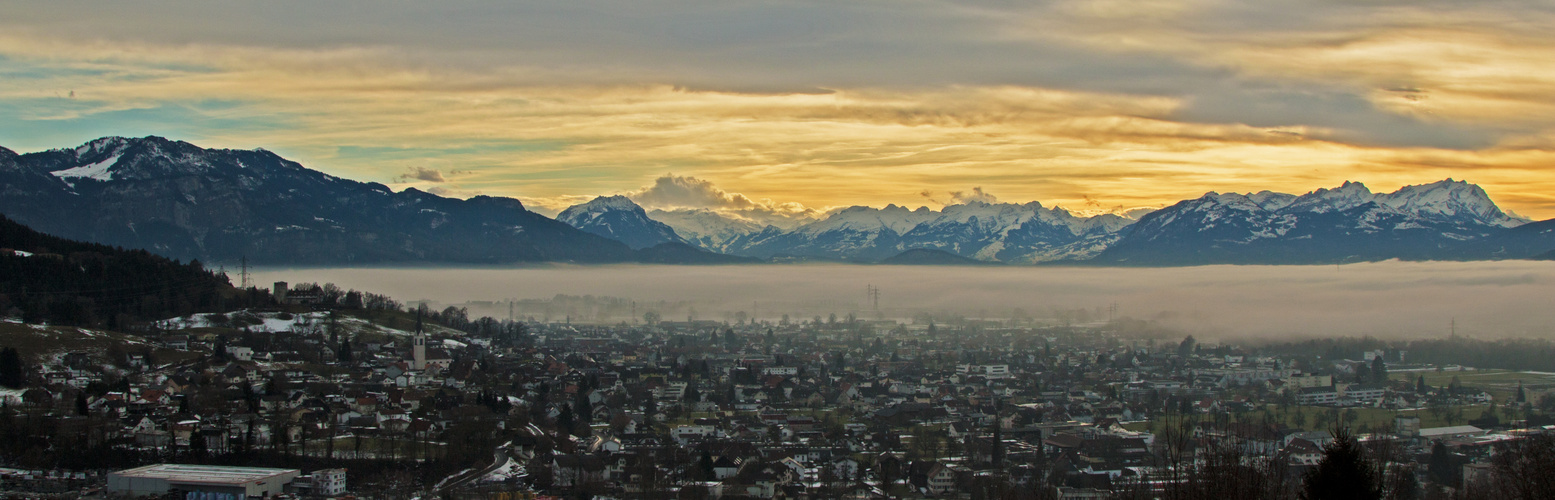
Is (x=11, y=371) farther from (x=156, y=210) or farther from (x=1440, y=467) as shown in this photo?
(x=156, y=210)

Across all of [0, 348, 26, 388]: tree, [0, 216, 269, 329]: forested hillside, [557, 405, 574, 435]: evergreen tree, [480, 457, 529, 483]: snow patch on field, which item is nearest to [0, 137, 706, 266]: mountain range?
[0, 216, 269, 329]: forested hillside

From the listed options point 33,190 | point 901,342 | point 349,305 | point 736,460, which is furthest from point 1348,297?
point 33,190

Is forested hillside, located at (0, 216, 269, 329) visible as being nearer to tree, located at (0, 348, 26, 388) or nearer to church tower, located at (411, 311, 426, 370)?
tree, located at (0, 348, 26, 388)

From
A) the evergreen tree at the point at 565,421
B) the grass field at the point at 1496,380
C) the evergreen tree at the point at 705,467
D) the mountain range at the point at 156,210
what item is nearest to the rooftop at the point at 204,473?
the evergreen tree at the point at 565,421

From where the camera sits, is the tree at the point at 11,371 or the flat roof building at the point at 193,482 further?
the tree at the point at 11,371

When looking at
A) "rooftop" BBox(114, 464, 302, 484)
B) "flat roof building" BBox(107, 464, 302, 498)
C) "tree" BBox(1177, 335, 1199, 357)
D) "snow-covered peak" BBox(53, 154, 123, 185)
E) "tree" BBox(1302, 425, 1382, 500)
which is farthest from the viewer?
"snow-covered peak" BBox(53, 154, 123, 185)

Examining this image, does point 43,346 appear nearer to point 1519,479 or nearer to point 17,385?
point 17,385

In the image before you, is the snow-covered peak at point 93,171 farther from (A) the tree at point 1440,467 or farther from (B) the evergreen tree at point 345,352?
(A) the tree at point 1440,467
